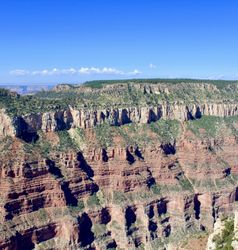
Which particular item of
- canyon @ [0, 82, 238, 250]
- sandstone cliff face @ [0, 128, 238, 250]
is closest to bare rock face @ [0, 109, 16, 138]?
canyon @ [0, 82, 238, 250]

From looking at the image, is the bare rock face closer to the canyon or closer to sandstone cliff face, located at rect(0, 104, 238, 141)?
sandstone cliff face, located at rect(0, 104, 238, 141)

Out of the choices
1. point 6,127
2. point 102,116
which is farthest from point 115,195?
point 6,127

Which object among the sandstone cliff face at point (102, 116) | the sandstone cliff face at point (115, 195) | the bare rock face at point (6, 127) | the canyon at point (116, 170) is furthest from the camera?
the sandstone cliff face at point (102, 116)

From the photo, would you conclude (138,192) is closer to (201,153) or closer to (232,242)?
(201,153)

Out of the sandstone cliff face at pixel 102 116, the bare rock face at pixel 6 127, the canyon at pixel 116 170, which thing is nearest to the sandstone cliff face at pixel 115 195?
the canyon at pixel 116 170

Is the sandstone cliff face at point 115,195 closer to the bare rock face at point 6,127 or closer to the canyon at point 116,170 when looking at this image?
the canyon at point 116,170

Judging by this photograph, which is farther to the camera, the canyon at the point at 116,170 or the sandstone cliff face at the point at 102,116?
the sandstone cliff face at the point at 102,116

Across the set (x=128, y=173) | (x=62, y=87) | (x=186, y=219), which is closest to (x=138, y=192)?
(x=128, y=173)

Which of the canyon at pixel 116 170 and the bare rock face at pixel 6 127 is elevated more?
the bare rock face at pixel 6 127
